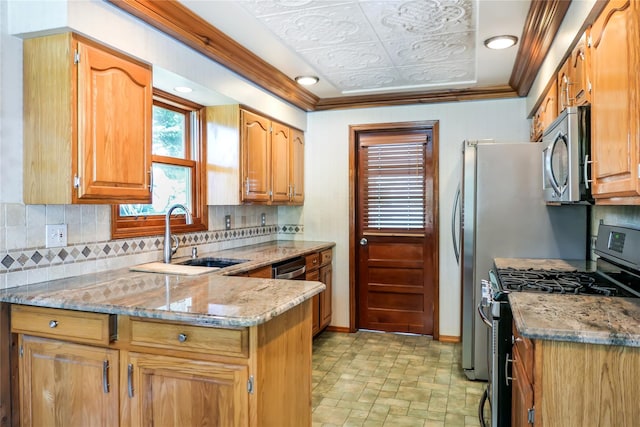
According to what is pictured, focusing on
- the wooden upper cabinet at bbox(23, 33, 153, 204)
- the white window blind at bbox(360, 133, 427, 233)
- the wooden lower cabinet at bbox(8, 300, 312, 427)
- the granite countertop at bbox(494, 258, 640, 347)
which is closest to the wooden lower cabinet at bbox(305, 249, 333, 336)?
the white window blind at bbox(360, 133, 427, 233)

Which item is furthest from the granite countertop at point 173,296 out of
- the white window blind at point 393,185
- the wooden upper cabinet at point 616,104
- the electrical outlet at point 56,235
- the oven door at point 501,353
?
the white window blind at point 393,185

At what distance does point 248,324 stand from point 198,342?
258 millimetres

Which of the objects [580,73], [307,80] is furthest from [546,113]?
[307,80]

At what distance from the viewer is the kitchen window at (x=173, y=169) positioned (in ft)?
9.37

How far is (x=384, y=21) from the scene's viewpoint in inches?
103

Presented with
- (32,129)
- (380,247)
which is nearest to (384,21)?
(32,129)

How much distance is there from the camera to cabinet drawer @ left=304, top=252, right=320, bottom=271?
389cm

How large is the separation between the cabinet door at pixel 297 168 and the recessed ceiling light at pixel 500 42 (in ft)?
6.63

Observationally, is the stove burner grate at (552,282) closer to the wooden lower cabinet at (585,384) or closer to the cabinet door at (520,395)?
the cabinet door at (520,395)

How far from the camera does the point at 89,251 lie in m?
2.38

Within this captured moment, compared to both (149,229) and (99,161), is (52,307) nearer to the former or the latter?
(99,161)

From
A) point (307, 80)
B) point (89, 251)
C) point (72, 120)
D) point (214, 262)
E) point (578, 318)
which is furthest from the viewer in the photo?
point (307, 80)

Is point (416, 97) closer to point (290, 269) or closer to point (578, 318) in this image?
point (290, 269)

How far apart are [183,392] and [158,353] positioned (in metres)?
0.18
